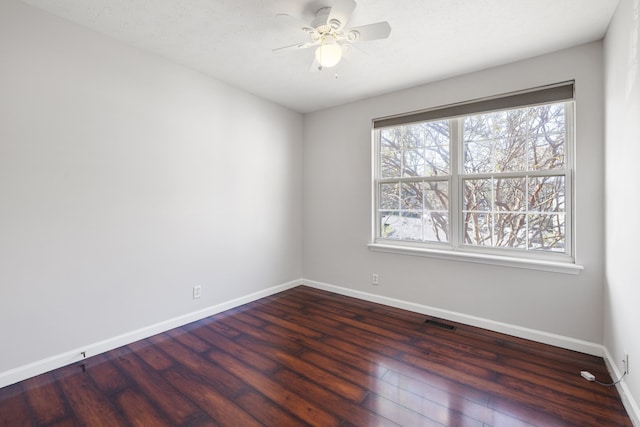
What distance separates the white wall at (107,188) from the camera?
2033 mm

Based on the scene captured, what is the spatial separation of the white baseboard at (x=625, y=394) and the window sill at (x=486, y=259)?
0.68m

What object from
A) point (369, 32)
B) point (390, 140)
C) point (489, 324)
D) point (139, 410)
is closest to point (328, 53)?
point (369, 32)

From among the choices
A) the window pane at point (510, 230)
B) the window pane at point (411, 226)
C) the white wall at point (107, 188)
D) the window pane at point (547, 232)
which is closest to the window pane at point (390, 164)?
the window pane at point (411, 226)

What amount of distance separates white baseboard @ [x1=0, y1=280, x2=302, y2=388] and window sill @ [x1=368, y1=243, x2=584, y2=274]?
6.17 ft

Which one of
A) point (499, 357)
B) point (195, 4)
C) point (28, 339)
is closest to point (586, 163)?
point (499, 357)

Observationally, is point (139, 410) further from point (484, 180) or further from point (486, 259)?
point (484, 180)

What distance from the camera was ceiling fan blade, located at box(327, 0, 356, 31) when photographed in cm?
177

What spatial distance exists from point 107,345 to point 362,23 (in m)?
3.28

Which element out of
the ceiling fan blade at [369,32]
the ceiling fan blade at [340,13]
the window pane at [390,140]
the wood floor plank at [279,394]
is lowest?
the wood floor plank at [279,394]

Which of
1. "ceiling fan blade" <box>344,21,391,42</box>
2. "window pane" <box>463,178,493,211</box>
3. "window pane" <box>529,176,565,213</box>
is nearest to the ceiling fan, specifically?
"ceiling fan blade" <box>344,21,391,42</box>

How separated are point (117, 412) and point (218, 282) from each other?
1.63 meters

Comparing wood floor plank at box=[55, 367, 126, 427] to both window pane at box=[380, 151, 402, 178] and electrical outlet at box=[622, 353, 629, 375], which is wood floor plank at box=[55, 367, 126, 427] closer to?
electrical outlet at box=[622, 353, 629, 375]

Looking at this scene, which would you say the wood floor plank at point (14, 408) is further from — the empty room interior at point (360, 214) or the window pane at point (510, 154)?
the window pane at point (510, 154)

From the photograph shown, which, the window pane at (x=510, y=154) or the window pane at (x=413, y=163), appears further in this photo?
the window pane at (x=413, y=163)
